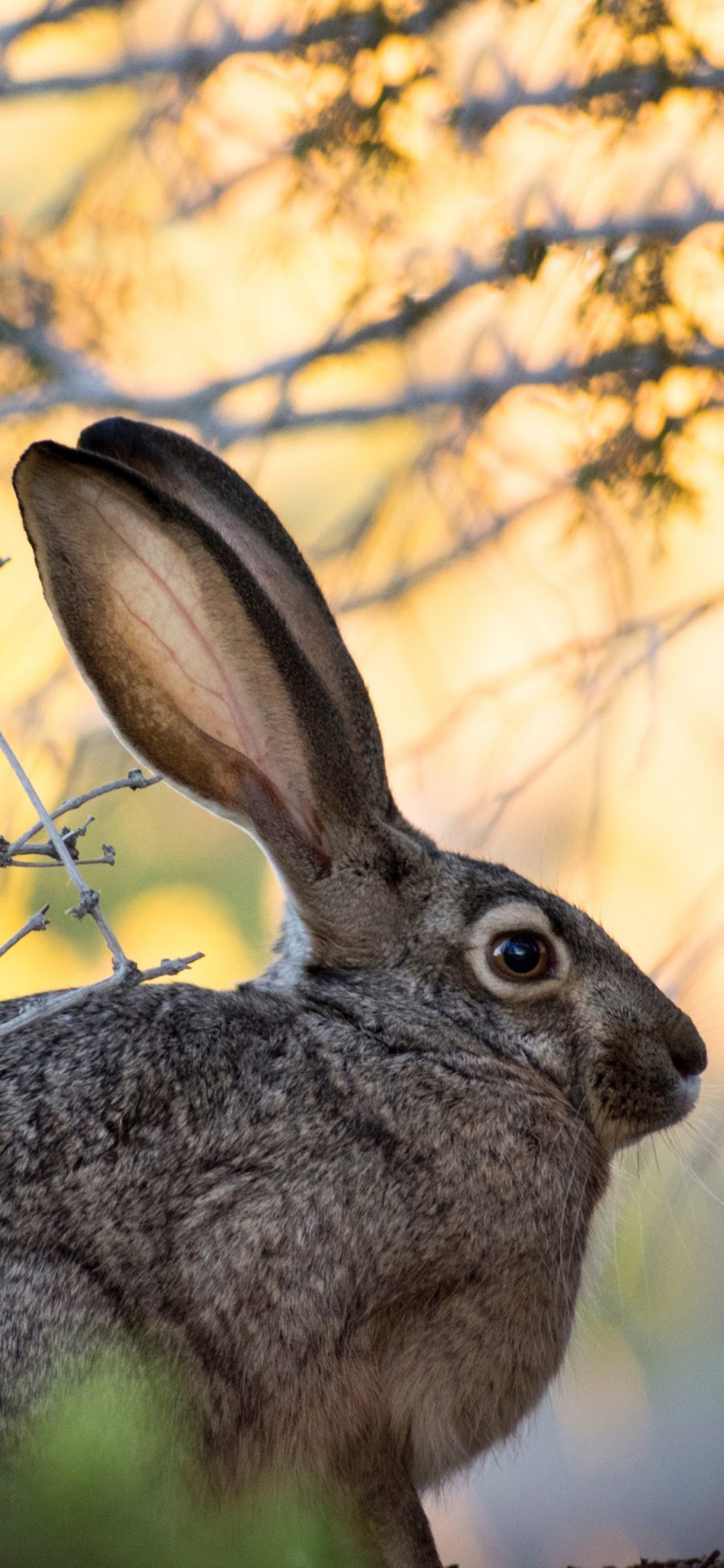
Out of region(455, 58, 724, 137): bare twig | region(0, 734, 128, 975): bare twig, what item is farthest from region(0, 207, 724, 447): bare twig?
region(0, 734, 128, 975): bare twig

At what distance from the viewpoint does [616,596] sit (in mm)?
1728

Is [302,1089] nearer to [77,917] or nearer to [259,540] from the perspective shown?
[77,917]

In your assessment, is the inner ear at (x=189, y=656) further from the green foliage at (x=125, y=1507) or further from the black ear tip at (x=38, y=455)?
the green foliage at (x=125, y=1507)

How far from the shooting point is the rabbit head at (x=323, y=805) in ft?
3.20

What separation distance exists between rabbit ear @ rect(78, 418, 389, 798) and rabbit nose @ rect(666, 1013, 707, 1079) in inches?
10.0

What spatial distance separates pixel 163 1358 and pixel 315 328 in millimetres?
1221

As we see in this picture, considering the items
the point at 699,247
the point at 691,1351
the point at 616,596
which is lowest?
the point at 691,1351

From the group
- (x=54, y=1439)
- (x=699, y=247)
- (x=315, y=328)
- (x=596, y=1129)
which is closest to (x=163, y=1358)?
(x=54, y=1439)

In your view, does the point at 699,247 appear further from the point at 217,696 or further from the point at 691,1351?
the point at 691,1351

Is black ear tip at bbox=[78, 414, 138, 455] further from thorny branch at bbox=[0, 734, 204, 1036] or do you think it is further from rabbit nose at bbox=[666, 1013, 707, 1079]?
rabbit nose at bbox=[666, 1013, 707, 1079]

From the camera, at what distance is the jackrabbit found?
0.85 m

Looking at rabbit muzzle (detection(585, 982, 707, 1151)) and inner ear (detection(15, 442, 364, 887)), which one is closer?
inner ear (detection(15, 442, 364, 887))

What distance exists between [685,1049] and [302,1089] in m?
0.29

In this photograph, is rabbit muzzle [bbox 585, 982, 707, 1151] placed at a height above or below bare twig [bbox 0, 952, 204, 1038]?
below
